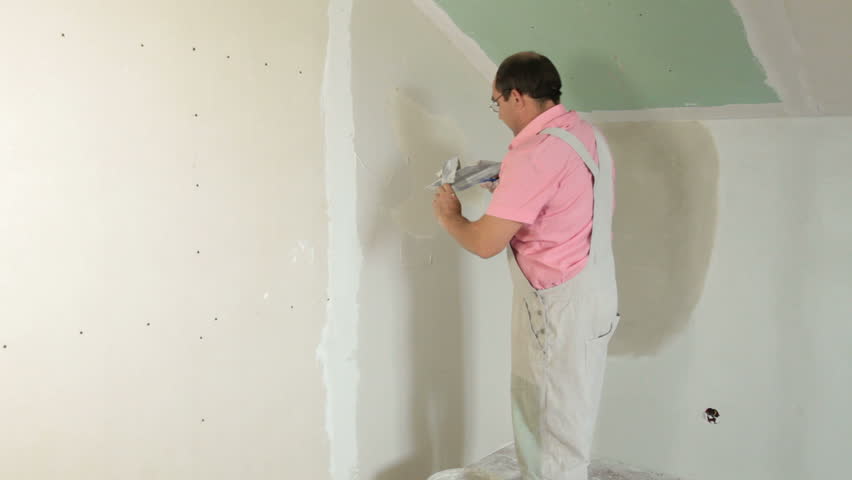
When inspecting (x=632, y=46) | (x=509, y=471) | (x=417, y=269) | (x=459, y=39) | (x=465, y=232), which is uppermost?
(x=459, y=39)

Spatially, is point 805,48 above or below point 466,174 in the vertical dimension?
above

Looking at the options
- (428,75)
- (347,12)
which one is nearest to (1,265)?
(347,12)

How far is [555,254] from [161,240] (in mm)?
950

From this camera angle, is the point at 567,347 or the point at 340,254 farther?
the point at 340,254

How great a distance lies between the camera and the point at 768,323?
2.29 meters

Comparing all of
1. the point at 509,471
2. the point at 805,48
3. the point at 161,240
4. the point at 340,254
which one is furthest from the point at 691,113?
the point at 161,240

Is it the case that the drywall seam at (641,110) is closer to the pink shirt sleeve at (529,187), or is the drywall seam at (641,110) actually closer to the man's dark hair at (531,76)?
the man's dark hair at (531,76)

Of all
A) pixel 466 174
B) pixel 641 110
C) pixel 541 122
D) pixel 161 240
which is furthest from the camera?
pixel 641 110

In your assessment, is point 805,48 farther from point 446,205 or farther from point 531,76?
point 446,205

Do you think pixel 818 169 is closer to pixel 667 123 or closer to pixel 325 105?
pixel 667 123

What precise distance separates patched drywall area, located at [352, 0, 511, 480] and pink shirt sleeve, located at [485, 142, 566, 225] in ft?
1.90

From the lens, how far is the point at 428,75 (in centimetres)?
235

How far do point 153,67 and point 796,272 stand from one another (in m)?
1.93

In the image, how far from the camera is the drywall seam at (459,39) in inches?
90.7
